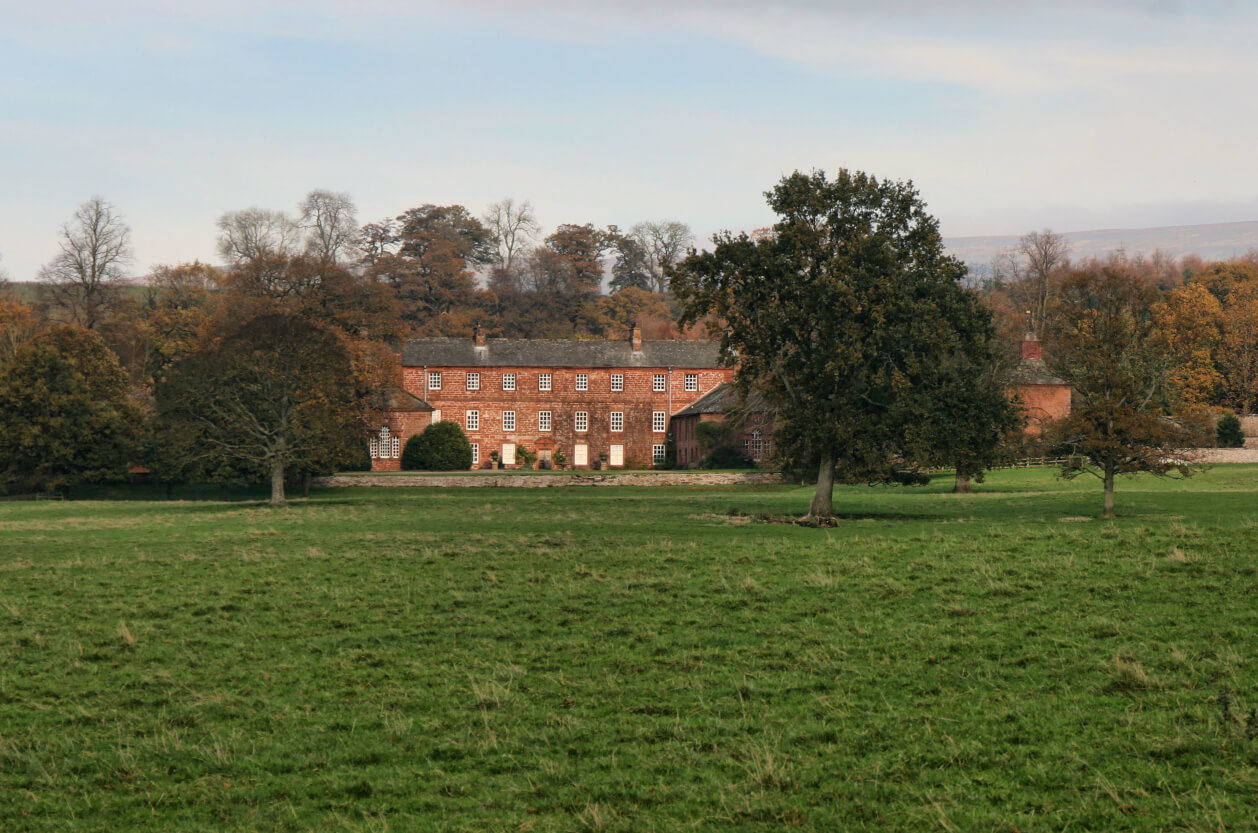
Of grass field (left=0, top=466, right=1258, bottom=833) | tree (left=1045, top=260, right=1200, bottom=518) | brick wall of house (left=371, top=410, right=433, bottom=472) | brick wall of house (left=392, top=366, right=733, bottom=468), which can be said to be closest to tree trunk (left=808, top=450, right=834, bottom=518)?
tree (left=1045, top=260, right=1200, bottom=518)

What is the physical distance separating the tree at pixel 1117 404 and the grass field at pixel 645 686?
9605 mm

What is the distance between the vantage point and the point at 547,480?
193 ft

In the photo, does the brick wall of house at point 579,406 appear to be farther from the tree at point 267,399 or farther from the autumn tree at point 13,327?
the tree at point 267,399

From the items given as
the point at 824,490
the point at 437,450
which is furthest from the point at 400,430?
the point at 824,490

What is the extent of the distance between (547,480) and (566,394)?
947 inches

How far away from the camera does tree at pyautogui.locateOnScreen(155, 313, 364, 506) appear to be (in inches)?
1859

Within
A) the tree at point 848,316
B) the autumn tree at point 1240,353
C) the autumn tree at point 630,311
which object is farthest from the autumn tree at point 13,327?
the autumn tree at point 1240,353

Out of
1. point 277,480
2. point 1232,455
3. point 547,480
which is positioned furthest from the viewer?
point 1232,455

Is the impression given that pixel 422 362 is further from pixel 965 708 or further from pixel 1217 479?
pixel 965 708

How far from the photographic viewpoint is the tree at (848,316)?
33500 millimetres

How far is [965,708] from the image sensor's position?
11258mm

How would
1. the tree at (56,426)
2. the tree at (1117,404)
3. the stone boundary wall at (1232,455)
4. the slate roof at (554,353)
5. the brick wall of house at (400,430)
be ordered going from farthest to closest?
the slate roof at (554,353), the brick wall of house at (400,430), the stone boundary wall at (1232,455), the tree at (56,426), the tree at (1117,404)

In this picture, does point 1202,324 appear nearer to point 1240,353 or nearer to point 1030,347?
point 1240,353

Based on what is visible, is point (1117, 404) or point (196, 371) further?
point (196, 371)
